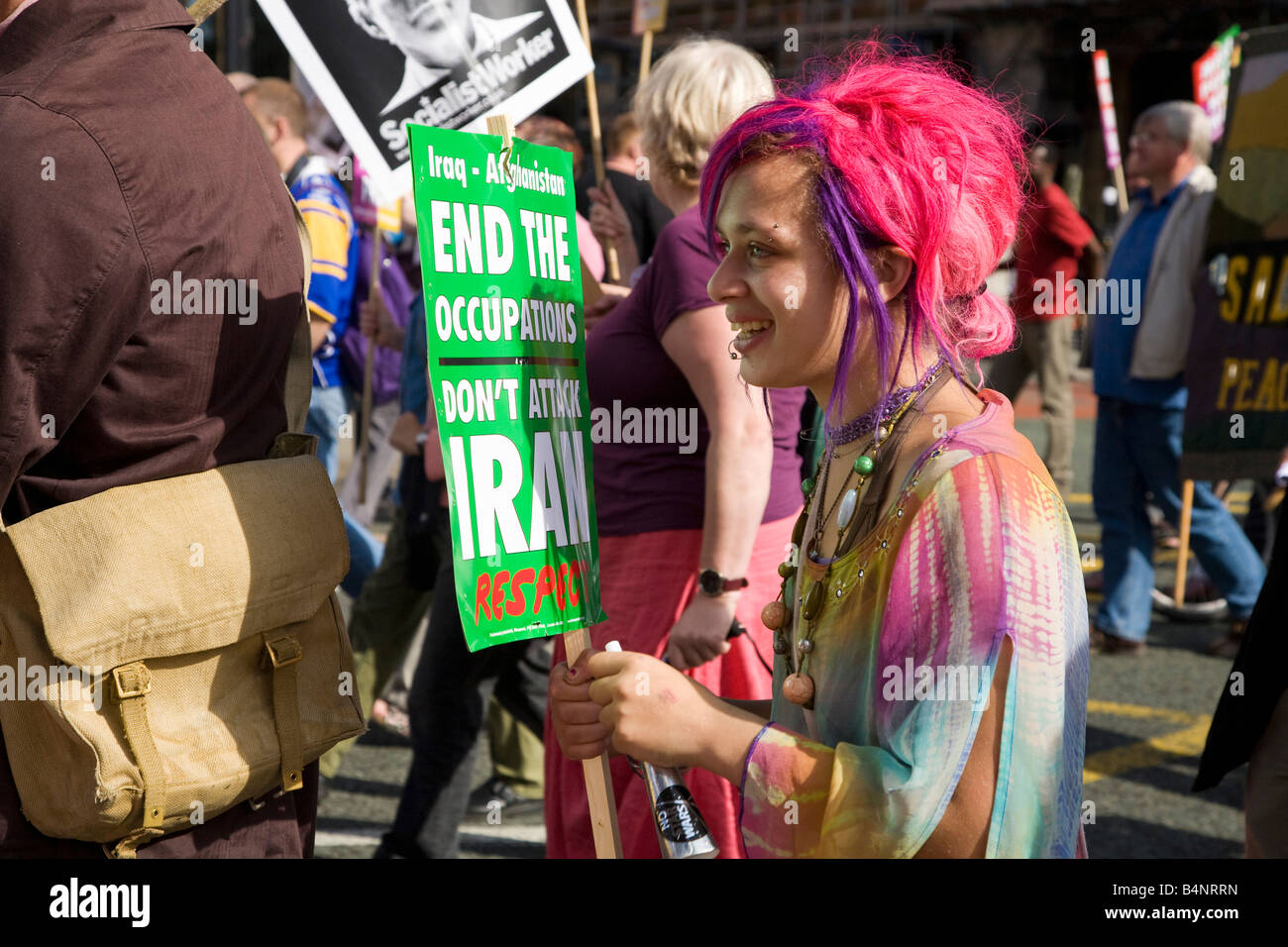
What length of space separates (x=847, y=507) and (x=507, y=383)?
51cm

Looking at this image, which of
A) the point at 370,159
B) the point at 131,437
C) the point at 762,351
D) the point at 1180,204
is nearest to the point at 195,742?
the point at 131,437

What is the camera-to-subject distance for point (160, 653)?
1677 mm

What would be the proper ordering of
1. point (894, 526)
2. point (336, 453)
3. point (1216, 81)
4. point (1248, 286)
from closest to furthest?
point (894, 526) → point (1248, 286) → point (336, 453) → point (1216, 81)

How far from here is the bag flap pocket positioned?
1.62 m

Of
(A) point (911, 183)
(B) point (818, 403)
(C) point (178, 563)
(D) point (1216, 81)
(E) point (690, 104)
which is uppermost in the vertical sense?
(D) point (1216, 81)

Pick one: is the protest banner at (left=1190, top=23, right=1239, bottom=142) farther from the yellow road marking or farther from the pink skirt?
the pink skirt

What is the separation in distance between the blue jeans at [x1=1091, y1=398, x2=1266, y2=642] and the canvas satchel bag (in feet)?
15.8

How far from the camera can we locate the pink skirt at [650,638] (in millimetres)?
2629

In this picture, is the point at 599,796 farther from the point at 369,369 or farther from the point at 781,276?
the point at 369,369

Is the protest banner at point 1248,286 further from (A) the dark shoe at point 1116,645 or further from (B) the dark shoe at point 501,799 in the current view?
(B) the dark shoe at point 501,799

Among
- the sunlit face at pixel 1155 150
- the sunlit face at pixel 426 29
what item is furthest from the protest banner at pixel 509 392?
the sunlit face at pixel 1155 150

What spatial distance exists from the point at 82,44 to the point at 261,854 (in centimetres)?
106

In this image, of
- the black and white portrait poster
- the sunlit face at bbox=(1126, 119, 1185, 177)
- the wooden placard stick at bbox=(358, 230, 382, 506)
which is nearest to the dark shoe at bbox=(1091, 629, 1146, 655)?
the sunlit face at bbox=(1126, 119, 1185, 177)
